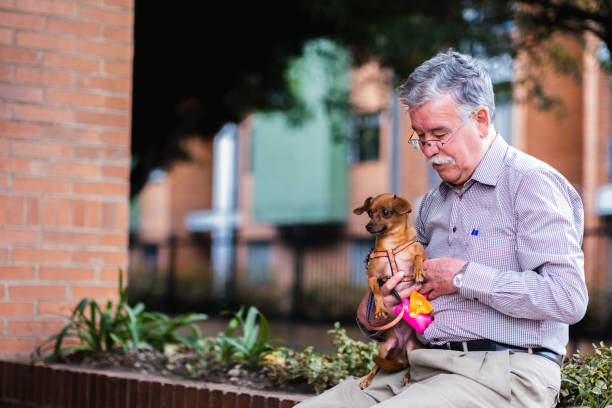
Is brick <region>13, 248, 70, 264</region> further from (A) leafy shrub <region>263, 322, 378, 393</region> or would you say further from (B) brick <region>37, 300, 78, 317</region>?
(A) leafy shrub <region>263, 322, 378, 393</region>

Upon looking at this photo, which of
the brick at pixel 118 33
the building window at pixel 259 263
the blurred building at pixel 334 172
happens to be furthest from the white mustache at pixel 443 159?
the building window at pixel 259 263

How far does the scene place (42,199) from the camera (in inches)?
216

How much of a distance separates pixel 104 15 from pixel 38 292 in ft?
6.23

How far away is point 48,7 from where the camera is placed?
18.3 ft

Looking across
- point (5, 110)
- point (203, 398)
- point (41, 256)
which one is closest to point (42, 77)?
point (5, 110)

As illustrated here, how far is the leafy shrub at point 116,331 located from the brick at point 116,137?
0.88 m

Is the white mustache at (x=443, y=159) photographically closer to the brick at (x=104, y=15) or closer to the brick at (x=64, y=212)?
the brick at (x=64, y=212)

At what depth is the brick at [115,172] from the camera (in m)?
5.70

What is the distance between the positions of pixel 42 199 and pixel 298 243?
35.5 feet

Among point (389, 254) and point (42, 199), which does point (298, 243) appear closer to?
point (42, 199)

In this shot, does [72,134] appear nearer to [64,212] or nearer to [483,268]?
[64,212]

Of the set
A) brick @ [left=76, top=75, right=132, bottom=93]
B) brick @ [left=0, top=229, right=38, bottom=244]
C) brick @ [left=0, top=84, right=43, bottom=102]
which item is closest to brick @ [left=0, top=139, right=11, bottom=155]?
brick @ [left=0, top=84, right=43, bottom=102]

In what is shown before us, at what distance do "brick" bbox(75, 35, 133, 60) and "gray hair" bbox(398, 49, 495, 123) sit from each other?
3.41m

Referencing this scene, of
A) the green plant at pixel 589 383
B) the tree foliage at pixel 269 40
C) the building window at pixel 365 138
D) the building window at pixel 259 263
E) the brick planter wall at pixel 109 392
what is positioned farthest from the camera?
the building window at pixel 259 263
